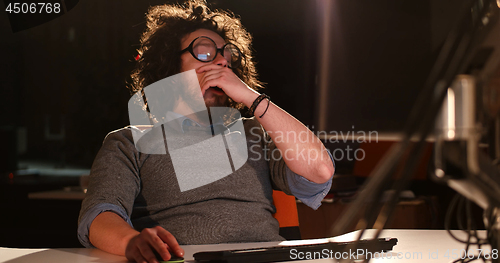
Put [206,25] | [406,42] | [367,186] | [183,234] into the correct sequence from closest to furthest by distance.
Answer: [367,186]
[183,234]
[206,25]
[406,42]

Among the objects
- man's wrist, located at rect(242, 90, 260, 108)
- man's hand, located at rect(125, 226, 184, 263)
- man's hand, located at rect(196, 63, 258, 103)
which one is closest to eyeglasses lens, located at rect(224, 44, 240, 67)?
man's hand, located at rect(196, 63, 258, 103)

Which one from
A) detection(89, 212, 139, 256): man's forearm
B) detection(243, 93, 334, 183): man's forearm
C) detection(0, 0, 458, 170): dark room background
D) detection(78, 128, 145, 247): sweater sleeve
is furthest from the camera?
detection(0, 0, 458, 170): dark room background

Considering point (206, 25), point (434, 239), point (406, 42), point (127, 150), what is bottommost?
point (434, 239)

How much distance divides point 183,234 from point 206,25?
828mm

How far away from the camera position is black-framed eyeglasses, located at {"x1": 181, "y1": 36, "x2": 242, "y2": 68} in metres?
1.34

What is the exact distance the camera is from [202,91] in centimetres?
125

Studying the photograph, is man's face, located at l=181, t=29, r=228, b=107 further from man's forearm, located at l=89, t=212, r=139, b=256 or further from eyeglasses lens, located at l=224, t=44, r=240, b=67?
man's forearm, located at l=89, t=212, r=139, b=256

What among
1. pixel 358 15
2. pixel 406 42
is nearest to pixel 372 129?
pixel 406 42

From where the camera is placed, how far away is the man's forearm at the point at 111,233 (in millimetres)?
792

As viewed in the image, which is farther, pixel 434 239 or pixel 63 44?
pixel 63 44

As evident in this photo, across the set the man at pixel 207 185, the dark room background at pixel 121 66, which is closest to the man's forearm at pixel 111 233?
the man at pixel 207 185

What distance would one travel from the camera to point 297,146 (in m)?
1.16

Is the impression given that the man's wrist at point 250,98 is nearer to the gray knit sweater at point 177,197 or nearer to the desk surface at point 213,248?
the gray knit sweater at point 177,197

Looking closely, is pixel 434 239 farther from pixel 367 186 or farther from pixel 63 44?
pixel 63 44
